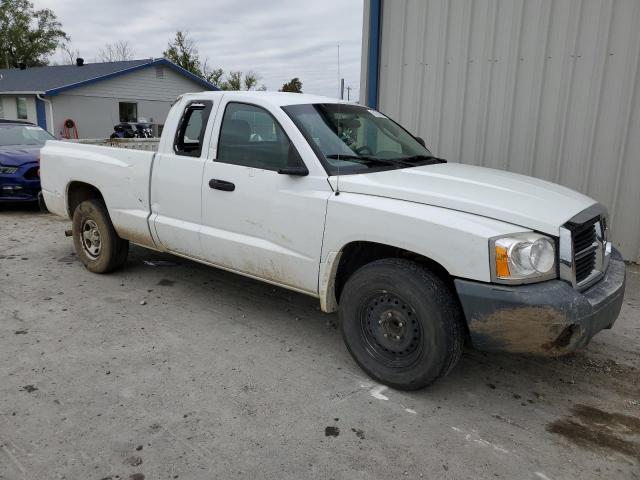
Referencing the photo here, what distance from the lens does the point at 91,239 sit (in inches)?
233

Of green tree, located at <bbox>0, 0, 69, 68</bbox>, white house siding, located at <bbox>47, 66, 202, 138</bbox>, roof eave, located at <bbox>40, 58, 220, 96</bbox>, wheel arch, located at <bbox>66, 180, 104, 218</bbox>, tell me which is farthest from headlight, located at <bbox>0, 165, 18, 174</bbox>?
green tree, located at <bbox>0, 0, 69, 68</bbox>

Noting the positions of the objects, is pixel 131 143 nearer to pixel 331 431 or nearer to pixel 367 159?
pixel 367 159

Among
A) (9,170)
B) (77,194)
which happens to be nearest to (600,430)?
(77,194)

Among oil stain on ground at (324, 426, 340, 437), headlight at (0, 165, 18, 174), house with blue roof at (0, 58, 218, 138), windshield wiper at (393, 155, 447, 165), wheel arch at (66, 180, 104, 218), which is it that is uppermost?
house with blue roof at (0, 58, 218, 138)

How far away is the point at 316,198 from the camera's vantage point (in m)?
3.72

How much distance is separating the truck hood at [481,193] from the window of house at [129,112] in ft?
84.7

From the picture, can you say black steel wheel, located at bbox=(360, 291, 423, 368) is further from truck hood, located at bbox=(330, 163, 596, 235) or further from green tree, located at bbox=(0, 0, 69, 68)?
green tree, located at bbox=(0, 0, 69, 68)

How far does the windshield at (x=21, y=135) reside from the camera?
1071 centimetres

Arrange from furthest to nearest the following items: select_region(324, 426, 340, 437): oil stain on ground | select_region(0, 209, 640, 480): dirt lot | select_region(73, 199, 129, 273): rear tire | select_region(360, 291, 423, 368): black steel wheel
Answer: select_region(73, 199, 129, 273): rear tire → select_region(360, 291, 423, 368): black steel wheel → select_region(324, 426, 340, 437): oil stain on ground → select_region(0, 209, 640, 480): dirt lot

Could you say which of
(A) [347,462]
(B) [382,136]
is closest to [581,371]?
(A) [347,462]

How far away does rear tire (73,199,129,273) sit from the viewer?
221 inches

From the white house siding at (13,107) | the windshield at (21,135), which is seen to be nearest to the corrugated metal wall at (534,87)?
the windshield at (21,135)

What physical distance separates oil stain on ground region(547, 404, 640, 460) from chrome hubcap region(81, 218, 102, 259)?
470 centimetres

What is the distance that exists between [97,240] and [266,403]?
3.42m
